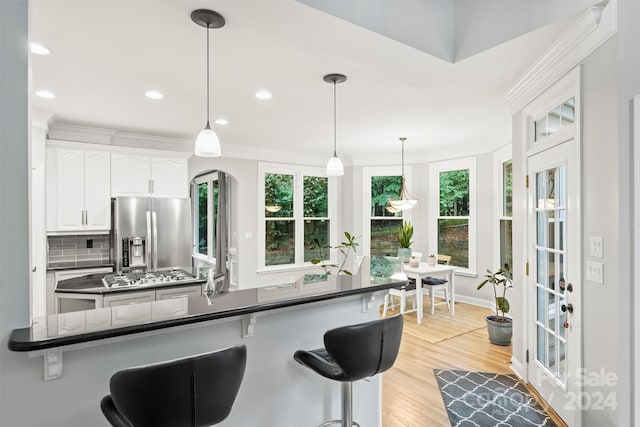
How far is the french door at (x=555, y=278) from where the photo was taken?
2.26 m

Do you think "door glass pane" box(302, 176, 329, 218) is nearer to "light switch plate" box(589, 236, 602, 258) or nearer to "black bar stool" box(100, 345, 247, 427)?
"light switch plate" box(589, 236, 602, 258)

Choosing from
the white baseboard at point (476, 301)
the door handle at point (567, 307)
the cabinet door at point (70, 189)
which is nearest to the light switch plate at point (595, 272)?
the door handle at point (567, 307)

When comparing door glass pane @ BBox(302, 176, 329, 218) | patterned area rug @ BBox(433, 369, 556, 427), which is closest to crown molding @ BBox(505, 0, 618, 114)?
patterned area rug @ BBox(433, 369, 556, 427)

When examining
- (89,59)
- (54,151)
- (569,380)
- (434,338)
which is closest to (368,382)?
(569,380)

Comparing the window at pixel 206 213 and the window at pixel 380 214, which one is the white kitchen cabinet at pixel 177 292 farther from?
the window at pixel 380 214

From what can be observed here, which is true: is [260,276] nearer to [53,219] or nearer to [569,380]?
[53,219]

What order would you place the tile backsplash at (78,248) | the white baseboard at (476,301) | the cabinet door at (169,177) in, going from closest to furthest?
the tile backsplash at (78,248)
the cabinet door at (169,177)
the white baseboard at (476,301)

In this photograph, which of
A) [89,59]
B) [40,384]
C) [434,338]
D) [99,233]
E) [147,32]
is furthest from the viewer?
[99,233]

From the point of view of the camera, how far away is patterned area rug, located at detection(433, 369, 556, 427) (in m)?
2.54

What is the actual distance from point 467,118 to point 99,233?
4.81 metres

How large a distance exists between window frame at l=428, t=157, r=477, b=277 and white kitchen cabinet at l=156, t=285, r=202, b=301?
4.29 m

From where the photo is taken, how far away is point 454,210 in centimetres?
615

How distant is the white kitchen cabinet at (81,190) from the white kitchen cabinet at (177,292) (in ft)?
5.91

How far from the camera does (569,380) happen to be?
2.35 meters
